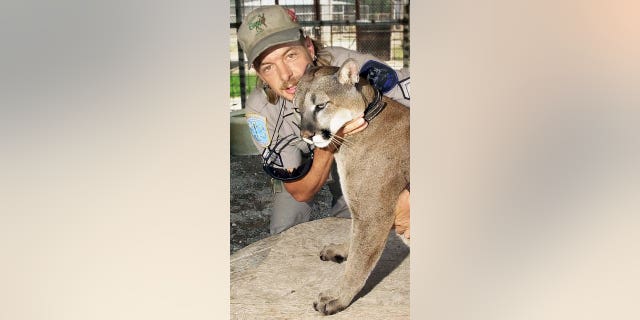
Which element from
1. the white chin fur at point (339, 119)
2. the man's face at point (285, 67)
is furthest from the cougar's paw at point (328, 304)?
the man's face at point (285, 67)

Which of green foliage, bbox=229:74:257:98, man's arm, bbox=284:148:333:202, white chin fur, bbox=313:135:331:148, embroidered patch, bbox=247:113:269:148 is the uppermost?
green foliage, bbox=229:74:257:98

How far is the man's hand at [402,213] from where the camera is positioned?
9.62 ft

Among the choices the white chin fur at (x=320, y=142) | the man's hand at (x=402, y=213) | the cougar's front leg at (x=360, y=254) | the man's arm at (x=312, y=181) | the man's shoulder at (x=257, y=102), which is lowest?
the cougar's front leg at (x=360, y=254)

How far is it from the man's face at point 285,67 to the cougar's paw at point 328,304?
26.4 inches

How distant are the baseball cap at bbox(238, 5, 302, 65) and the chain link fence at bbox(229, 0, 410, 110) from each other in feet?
0.06

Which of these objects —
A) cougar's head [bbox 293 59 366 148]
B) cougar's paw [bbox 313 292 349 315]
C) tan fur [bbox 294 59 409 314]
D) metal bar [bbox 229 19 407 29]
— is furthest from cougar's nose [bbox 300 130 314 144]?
cougar's paw [bbox 313 292 349 315]

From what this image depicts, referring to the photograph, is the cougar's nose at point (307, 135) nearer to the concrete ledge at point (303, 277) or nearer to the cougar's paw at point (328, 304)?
the concrete ledge at point (303, 277)

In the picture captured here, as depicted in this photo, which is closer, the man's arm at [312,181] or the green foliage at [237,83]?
the green foliage at [237,83]

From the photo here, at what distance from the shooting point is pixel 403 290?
2.91m

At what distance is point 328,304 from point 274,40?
90 centimetres

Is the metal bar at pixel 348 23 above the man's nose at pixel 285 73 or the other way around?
above

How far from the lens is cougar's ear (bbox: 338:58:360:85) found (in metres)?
2.88

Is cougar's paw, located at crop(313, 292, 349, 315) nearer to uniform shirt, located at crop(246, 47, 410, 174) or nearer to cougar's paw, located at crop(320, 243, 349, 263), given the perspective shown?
cougar's paw, located at crop(320, 243, 349, 263)
